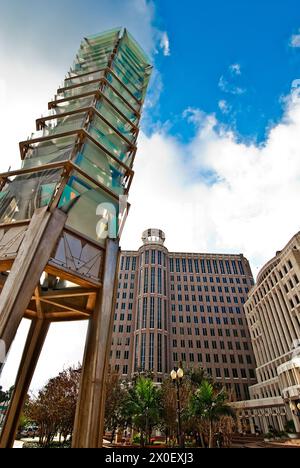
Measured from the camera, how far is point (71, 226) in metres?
10.0

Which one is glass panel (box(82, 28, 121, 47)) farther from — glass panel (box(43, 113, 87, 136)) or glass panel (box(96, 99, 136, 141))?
glass panel (box(43, 113, 87, 136))

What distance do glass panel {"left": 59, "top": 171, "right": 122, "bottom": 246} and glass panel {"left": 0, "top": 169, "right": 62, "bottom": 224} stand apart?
705 mm

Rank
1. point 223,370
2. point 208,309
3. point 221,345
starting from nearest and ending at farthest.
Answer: point 223,370
point 221,345
point 208,309

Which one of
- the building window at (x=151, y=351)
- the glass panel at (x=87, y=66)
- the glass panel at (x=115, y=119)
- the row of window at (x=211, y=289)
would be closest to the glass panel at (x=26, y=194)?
the glass panel at (x=115, y=119)

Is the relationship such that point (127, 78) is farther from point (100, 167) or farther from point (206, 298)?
point (206, 298)

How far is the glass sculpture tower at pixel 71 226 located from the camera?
7.81m

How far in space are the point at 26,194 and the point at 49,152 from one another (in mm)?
2851

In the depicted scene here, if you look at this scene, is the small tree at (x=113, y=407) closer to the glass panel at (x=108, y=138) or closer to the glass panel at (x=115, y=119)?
the glass panel at (x=108, y=138)

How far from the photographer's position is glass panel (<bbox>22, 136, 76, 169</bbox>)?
11898mm

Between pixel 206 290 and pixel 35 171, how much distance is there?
7116 cm

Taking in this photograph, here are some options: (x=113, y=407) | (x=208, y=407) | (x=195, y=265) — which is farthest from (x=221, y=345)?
(x=208, y=407)

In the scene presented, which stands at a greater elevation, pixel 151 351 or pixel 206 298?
pixel 206 298

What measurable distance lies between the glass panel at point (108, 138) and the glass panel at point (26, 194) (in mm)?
3740
